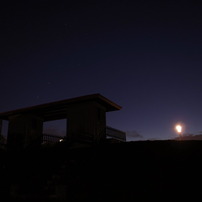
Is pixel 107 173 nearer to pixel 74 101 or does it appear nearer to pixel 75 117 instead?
pixel 75 117

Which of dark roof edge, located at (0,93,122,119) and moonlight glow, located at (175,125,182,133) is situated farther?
dark roof edge, located at (0,93,122,119)

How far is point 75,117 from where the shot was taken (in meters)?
16.9

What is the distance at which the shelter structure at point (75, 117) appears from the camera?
16266mm

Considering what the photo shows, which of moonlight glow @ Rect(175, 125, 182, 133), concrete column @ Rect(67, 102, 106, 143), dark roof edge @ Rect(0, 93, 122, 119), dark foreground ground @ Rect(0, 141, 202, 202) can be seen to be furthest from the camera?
concrete column @ Rect(67, 102, 106, 143)

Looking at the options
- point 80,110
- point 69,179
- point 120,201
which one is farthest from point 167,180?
point 80,110

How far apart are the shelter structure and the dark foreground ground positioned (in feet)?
Result: 7.01

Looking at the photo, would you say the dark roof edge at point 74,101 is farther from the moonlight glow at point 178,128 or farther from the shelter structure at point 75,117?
the moonlight glow at point 178,128

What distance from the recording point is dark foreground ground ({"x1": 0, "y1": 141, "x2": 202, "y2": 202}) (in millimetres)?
8891

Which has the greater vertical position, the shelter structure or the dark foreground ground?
the shelter structure

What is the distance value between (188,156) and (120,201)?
134 inches

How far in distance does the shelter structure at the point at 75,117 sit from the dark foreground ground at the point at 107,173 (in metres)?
2.14

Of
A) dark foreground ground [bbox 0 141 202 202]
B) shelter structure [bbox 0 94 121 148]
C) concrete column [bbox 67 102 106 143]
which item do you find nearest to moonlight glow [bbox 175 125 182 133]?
dark foreground ground [bbox 0 141 202 202]

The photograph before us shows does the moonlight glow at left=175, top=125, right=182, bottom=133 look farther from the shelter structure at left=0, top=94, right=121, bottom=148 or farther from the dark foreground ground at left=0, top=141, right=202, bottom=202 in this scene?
the shelter structure at left=0, top=94, right=121, bottom=148

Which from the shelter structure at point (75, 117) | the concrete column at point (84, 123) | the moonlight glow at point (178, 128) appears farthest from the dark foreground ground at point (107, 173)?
the concrete column at point (84, 123)
